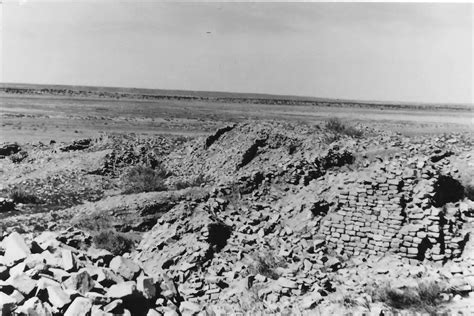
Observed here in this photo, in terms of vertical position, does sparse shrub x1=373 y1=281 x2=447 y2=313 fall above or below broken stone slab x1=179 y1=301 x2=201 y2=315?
below

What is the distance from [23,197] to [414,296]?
1221 cm

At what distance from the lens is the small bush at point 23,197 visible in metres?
13.7

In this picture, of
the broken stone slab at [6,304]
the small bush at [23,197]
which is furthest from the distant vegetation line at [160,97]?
the broken stone slab at [6,304]

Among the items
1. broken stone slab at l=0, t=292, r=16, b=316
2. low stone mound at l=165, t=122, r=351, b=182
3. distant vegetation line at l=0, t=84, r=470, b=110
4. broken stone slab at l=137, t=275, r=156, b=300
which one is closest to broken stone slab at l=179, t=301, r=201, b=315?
broken stone slab at l=137, t=275, r=156, b=300

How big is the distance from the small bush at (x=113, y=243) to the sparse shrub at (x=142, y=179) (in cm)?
504

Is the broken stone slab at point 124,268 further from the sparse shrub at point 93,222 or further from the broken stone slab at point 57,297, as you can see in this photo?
the sparse shrub at point 93,222

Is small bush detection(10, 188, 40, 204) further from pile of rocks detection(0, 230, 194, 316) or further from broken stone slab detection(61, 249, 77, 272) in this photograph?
broken stone slab detection(61, 249, 77, 272)

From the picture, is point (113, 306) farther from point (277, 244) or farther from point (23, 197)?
point (23, 197)

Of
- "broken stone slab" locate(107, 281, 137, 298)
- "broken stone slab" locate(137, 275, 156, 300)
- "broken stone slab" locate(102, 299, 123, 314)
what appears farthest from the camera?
"broken stone slab" locate(137, 275, 156, 300)

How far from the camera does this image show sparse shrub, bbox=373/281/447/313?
7180mm

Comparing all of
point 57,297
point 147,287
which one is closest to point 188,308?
point 147,287

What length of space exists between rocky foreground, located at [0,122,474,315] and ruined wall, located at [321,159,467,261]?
0.03 meters

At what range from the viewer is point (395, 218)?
884cm

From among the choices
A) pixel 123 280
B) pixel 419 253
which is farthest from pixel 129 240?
pixel 419 253
